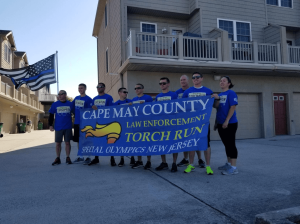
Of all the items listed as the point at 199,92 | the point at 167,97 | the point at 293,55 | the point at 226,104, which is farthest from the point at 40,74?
the point at 293,55

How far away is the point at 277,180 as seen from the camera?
377 centimetres

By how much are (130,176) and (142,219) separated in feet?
6.10

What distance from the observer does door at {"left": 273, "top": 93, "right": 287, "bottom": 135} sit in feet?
39.2

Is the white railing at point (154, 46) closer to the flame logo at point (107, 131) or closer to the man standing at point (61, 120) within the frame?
the man standing at point (61, 120)

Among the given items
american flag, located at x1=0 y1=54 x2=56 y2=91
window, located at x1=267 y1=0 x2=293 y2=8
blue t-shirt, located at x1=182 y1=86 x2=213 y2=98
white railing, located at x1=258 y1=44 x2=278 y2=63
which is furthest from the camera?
window, located at x1=267 y1=0 x2=293 y2=8

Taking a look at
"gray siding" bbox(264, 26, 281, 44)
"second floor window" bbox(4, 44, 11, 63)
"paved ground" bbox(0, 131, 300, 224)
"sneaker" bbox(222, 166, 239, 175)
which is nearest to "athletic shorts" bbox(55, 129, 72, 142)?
"paved ground" bbox(0, 131, 300, 224)

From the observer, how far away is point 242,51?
11195 millimetres

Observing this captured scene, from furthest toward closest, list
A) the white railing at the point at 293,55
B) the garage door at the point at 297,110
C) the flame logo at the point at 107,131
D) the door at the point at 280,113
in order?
the garage door at the point at 297,110, the door at the point at 280,113, the white railing at the point at 293,55, the flame logo at the point at 107,131

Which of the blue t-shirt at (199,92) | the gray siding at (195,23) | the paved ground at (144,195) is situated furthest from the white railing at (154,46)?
the paved ground at (144,195)

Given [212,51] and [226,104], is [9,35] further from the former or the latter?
[226,104]

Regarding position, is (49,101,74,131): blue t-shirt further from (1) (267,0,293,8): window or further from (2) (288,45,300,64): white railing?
(1) (267,0,293,8): window

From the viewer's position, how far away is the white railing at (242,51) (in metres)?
10.9

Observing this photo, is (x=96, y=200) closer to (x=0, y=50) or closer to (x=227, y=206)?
(x=227, y=206)

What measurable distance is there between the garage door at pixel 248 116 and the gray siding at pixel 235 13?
11.9 feet
